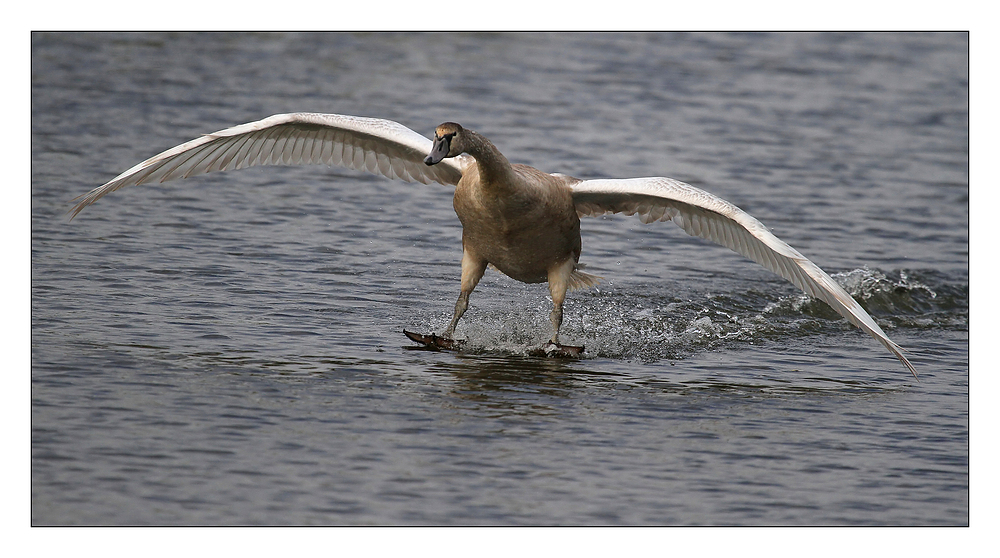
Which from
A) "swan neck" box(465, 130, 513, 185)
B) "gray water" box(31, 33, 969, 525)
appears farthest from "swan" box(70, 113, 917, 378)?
"gray water" box(31, 33, 969, 525)

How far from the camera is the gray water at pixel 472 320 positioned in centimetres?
763

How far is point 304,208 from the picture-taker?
49.5ft

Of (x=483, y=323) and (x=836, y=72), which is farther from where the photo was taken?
(x=836, y=72)

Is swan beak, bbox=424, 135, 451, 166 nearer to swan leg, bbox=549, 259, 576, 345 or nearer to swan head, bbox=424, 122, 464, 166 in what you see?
swan head, bbox=424, 122, 464, 166

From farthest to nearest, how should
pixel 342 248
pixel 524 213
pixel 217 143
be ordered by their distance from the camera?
pixel 342 248 < pixel 217 143 < pixel 524 213

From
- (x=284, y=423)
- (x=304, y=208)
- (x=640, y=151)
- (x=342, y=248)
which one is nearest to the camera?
(x=284, y=423)

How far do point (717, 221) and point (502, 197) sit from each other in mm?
2001

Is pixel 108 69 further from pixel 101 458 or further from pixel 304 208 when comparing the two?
pixel 101 458

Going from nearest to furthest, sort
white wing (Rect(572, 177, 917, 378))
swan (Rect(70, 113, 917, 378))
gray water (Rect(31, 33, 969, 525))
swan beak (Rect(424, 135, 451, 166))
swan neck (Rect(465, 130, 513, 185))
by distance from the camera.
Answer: gray water (Rect(31, 33, 969, 525)), swan beak (Rect(424, 135, 451, 166)), swan neck (Rect(465, 130, 513, 185)), white wing (Rect(572, 177, 917, 378)), swan (Rect(70, 113, 917, 378))

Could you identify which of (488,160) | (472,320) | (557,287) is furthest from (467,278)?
(488,160)

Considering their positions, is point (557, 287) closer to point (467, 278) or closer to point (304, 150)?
point (467, 278)

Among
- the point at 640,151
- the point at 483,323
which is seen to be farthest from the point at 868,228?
the point at 483,323

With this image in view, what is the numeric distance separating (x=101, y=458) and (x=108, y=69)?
14724mm

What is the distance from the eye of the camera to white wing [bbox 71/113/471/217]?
10.6 meters
